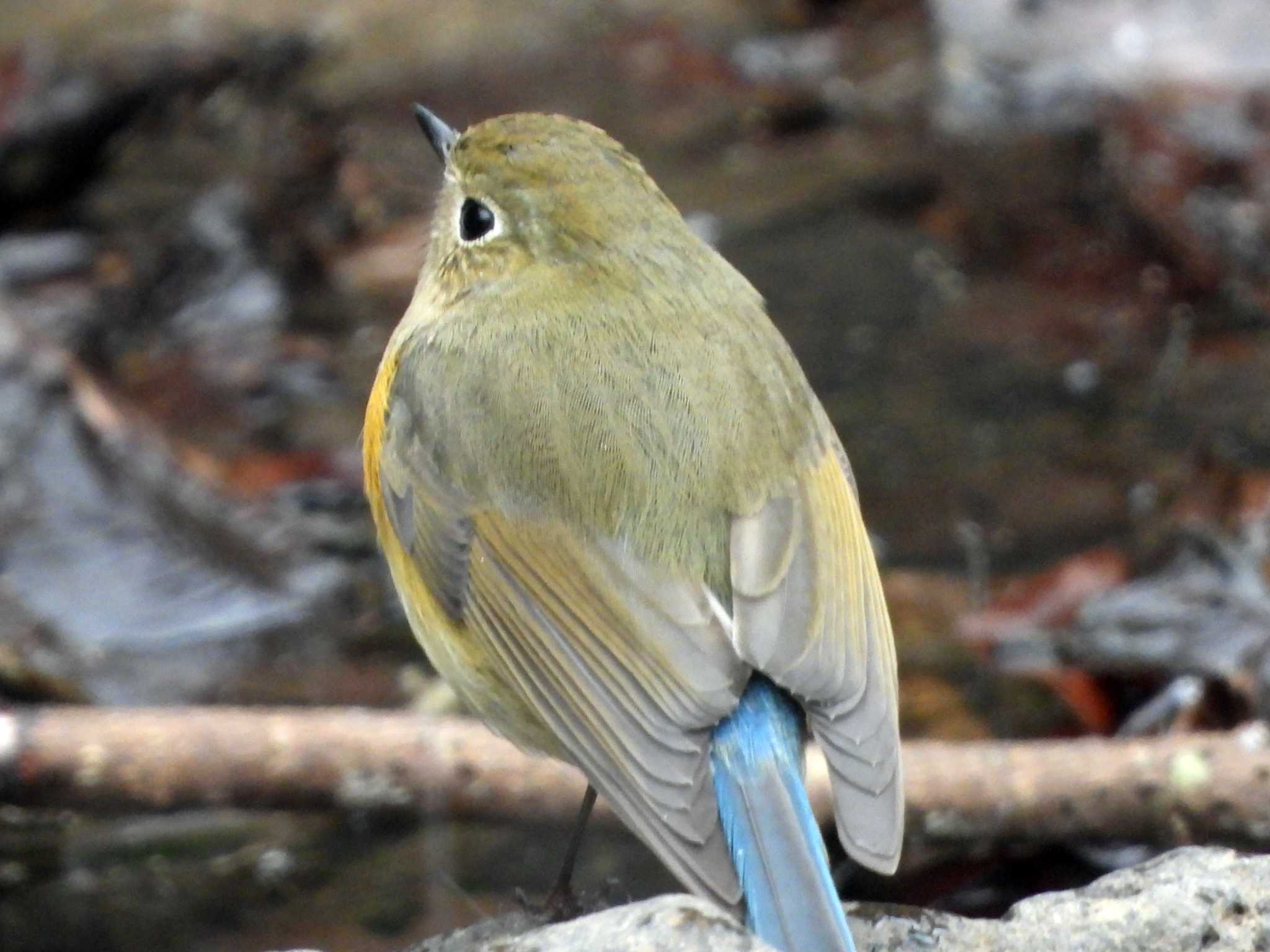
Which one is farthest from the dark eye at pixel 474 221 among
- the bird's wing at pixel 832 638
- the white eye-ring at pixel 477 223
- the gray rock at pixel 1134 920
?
the gray rock at pixel 1134 920

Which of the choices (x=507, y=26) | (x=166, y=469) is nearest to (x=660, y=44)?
(x=507, y=26)

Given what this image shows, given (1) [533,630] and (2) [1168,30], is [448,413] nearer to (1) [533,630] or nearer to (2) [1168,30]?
(1) [533,630]

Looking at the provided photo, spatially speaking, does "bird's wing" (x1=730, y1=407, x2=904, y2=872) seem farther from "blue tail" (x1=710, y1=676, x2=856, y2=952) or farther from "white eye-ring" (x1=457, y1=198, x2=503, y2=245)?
"white eye-ring" (x1=457, y1=198, x2=503, y2=245)

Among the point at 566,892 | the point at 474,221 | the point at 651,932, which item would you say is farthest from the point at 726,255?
the point at 651,932

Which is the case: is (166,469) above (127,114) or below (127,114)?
below

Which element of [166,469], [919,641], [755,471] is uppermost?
[755,471]

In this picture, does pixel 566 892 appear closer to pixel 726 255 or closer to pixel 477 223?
pixel 477 223

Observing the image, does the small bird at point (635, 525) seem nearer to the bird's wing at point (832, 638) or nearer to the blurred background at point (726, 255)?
the bird's wing at point (832, 638)
